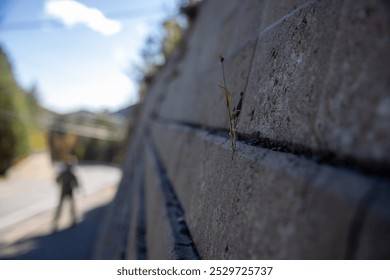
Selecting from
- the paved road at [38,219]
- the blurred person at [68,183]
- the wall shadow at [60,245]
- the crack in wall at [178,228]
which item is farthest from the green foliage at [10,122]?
the crack in wall at [178,228]

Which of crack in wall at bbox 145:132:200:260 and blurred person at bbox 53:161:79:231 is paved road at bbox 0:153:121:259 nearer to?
blurred person at bbox 53:161:79:231

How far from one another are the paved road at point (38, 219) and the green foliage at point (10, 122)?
0.94m

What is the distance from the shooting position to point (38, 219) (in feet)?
36.0

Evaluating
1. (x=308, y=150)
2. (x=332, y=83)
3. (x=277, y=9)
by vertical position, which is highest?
(x=277, y=9)

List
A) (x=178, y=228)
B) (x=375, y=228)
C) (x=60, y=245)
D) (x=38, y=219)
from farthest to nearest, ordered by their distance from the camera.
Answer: (x=38, y=219) < (x=60, y=245) < (x=178, y=228) < (x=375, y=228)

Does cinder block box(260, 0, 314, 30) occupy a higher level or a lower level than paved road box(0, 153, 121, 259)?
higher

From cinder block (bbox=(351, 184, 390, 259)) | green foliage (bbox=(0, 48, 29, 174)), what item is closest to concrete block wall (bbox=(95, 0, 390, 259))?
cinder block (bbox=(351, 184, 390, 259))

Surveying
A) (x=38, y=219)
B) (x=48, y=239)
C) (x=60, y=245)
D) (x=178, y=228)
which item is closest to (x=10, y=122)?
(x=38, y=219)

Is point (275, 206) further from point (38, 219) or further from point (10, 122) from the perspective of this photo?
point (10, 122)

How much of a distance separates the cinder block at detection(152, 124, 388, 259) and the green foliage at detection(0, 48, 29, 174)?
20.4 m

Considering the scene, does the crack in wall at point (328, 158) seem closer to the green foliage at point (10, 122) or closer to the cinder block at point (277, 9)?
the cinder block at point (277, 9)

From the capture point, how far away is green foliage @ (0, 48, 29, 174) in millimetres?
19172

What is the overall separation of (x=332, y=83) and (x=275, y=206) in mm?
225

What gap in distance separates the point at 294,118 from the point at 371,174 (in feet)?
0.90
